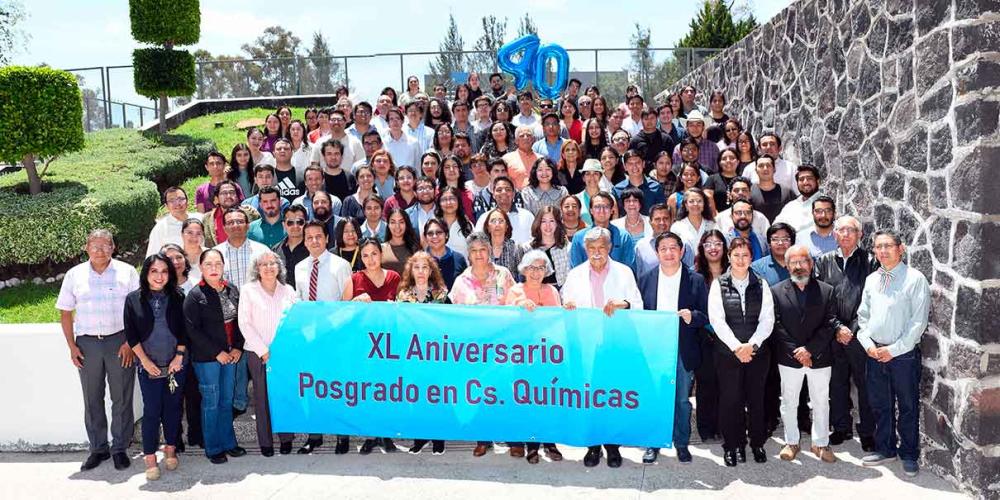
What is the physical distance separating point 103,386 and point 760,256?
570 cm

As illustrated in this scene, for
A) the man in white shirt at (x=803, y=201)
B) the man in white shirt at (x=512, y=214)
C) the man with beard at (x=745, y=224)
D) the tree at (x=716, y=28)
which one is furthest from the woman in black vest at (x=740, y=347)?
the tree at (x=716, y=28)

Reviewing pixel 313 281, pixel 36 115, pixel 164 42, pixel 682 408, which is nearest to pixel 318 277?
pixel 313 281

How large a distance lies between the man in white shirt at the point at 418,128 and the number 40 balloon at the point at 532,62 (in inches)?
167

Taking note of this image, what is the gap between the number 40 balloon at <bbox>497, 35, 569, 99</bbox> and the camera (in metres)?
15.4

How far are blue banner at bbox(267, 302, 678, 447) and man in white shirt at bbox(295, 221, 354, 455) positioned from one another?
214mm

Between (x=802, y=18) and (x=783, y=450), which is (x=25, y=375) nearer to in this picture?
(x=783, y=450)

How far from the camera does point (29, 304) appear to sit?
10438 mm

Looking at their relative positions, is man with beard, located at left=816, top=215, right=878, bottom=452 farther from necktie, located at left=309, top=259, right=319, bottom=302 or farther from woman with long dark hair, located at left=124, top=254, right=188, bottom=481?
woman with long dark hair, located at left=124, top=254, right=188, bottom=481

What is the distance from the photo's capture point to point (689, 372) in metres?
6.86

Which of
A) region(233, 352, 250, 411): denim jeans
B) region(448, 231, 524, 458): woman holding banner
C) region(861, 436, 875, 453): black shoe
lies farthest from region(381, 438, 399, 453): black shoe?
region(861, 436, 875, 453): black shoe

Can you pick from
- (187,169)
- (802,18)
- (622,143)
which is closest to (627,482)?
(622,143)

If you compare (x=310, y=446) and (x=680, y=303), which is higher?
(x=680, y=303)

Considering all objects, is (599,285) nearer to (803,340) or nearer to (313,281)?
(803,340)

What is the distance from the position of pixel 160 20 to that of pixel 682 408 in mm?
17460
